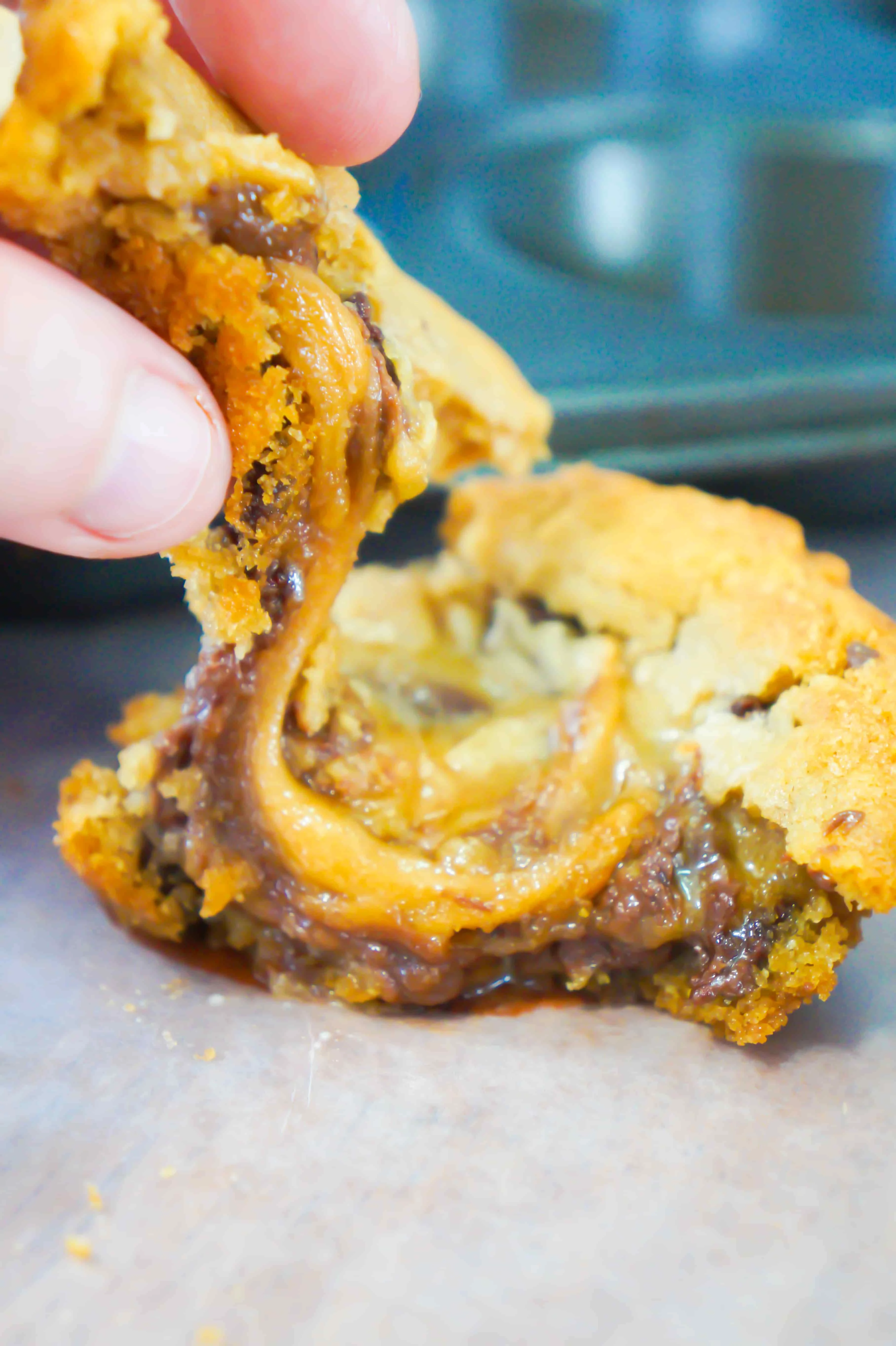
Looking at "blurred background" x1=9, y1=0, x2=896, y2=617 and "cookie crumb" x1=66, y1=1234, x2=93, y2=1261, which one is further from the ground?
"blurred background" x1=9, y1=0, x2=896, y2=617

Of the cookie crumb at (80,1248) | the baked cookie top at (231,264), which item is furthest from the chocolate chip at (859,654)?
the cookie crumb at (80,1248)

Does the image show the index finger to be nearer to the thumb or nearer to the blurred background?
the thumb

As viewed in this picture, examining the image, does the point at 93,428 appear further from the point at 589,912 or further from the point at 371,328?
the point at 589,912

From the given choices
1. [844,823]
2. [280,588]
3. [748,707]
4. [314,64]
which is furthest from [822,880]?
[314,64]

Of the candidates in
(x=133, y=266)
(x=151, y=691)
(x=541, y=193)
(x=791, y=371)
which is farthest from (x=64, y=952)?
(x=541, y=193)

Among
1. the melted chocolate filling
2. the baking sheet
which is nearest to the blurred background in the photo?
Answer: the melted chocolate filling

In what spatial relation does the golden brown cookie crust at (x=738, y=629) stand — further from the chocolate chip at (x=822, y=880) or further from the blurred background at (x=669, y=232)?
the blurred background at (x=669, y=232)
